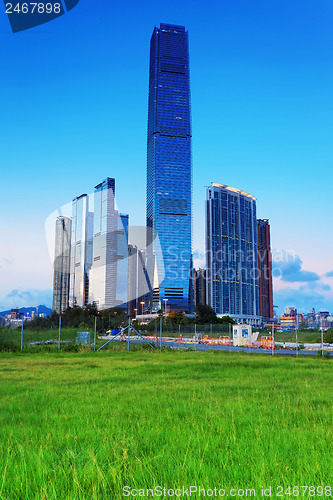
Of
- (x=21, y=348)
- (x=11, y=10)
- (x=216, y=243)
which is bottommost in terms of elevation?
(x=21, y=348)

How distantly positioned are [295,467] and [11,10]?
10.9 meters

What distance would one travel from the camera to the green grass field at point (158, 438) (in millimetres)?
3465

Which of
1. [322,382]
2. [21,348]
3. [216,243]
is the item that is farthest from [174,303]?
[322,382]

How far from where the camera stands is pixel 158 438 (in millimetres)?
4891

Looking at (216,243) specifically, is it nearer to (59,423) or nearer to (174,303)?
(174,303)

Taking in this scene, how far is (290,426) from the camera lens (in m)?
5.54

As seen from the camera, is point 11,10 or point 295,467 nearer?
point 295,467

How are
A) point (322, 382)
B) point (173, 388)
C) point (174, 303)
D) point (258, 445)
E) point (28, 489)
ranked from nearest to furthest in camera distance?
point (28, 489)
point (258, 445)
point (173, 388)
point (322, 382)
point (174, 303)

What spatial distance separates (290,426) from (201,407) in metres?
1.78

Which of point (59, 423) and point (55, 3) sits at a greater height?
point (55, 3)

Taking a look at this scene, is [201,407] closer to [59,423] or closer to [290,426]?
[290,426]

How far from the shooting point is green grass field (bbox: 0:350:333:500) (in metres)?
3.46

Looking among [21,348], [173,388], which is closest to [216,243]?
[21,348]

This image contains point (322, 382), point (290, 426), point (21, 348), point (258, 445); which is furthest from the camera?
point (21, 348)
